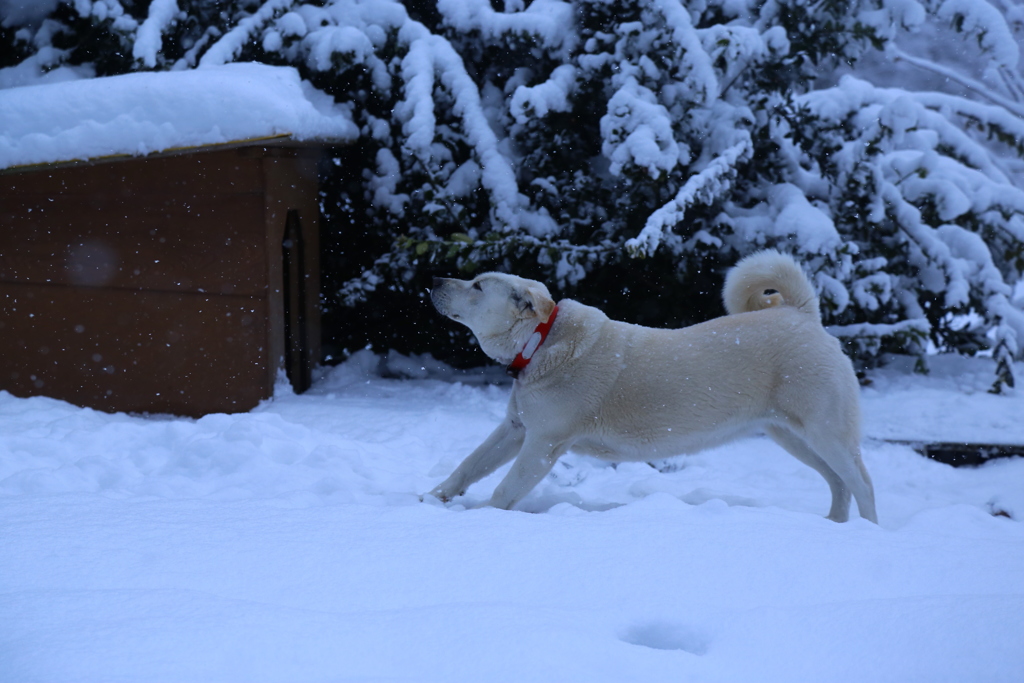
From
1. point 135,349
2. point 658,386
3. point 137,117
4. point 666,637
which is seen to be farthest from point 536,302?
point 135,349

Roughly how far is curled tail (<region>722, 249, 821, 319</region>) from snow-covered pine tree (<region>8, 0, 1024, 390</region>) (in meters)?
1.44

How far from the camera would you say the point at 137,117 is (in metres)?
4.90

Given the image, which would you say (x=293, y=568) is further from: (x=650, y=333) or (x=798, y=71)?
(x=798, y=71)

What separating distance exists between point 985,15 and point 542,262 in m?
3.57

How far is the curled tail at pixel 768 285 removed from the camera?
362cm

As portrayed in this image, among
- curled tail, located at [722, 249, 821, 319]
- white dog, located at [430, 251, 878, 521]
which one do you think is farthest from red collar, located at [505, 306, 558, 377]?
curled tail, located at [722, 249, 821, 319]

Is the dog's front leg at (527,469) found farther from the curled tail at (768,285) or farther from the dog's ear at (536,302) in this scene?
the curled tail at (768,285)

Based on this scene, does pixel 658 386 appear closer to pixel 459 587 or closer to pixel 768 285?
pixel 768 285

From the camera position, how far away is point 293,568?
79.9 inches

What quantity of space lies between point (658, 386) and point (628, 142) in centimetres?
226

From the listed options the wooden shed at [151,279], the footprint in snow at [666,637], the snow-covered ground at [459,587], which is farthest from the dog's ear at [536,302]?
the wooden shed at [151,279]

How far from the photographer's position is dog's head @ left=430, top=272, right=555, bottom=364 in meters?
3.49

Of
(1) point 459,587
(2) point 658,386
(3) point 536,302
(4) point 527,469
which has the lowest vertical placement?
(4) point 527,469

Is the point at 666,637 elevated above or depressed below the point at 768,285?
below
